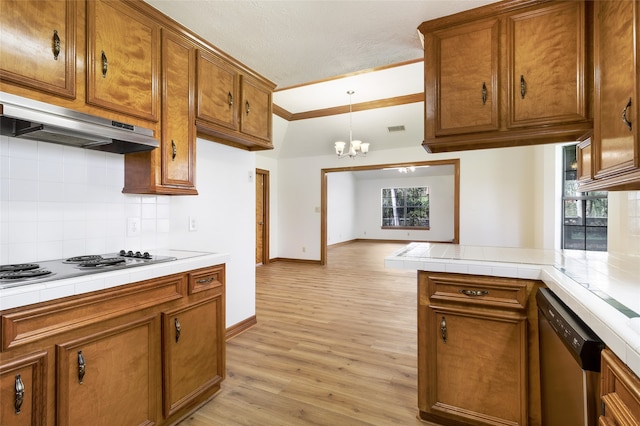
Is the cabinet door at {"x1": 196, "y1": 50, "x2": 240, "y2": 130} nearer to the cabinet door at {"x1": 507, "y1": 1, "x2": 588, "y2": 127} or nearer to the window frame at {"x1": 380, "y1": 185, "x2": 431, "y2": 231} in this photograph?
the cabinet door at {"x1": 507, "y1": 1, "x2": 588, "y2": 127}

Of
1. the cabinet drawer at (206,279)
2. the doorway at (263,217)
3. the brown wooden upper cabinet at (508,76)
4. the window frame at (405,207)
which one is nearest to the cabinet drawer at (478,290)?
the brown wooden upper cabinet at (508,76)

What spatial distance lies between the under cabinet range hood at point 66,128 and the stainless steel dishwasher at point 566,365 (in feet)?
6.94

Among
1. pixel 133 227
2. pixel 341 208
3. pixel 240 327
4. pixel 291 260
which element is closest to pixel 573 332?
pixel 133 227

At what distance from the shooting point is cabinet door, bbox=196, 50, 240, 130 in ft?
7.19

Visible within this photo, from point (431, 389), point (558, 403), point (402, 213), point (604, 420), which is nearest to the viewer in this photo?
point (604, 420)

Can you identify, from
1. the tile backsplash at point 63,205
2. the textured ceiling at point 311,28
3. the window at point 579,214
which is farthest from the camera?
the window at point 579,214

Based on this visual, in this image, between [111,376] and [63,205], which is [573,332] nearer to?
[111,376]

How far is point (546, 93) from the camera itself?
178 cm

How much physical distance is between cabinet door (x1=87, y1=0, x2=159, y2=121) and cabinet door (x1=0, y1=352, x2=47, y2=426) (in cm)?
120

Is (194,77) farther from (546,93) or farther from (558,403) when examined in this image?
(558,403)

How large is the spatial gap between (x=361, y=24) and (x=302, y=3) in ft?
1.39

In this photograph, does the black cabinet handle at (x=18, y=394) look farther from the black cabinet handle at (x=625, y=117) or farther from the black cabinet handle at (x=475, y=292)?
the black cabinet handle at (x=625, y=117)

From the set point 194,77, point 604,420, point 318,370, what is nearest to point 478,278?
point 604,420

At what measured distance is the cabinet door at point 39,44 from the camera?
1.30 m
